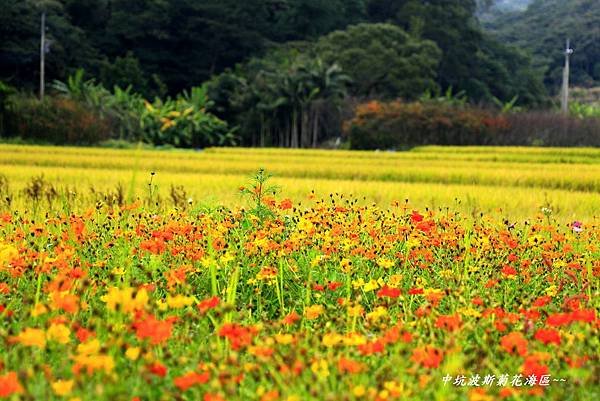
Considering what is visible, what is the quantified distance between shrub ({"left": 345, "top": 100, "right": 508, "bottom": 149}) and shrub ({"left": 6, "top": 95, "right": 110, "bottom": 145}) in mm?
9129

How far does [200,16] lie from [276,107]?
14321mm

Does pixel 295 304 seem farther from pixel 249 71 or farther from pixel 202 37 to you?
pixel 202 37

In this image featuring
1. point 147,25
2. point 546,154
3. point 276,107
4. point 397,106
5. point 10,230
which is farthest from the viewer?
point 147,25

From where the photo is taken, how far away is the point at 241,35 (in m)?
42.8

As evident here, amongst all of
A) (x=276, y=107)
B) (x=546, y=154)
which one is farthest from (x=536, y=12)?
(x=546, y=154)

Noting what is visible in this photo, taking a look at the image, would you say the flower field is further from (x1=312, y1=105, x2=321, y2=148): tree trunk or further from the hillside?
the hillside

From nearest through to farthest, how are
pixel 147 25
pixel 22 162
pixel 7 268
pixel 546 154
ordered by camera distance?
pixel 7 268 < pixel 22 162 < pixel 546 154 < pixel 147 25

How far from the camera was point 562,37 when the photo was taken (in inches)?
2421

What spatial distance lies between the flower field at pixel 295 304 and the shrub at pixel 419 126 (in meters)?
19.5

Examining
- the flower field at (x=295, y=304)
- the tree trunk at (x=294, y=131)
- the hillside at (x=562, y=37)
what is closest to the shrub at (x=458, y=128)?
the tree trunk at (x=294, y=131)

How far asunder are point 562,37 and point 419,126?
127 ft

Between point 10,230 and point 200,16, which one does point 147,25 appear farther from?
point 10,230

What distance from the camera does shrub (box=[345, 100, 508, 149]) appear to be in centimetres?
2730

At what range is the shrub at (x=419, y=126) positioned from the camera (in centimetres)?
2730
